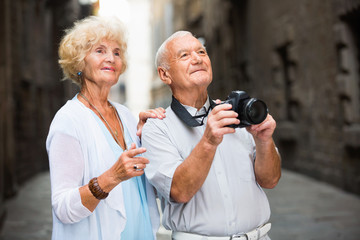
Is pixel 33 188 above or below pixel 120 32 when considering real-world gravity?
below

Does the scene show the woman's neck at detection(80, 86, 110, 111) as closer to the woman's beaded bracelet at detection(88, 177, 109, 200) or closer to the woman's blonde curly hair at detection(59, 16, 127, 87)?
the woman's blonde curly hair at detection(59, 16, 127, 87)

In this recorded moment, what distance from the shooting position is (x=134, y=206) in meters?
2.08

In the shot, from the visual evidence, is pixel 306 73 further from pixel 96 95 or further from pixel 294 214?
pixel 96 95

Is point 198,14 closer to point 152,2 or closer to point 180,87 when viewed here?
point 180,87

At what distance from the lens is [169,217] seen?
1.95 m

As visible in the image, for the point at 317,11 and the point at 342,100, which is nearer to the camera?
the point at 342,100

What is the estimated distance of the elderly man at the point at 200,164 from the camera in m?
1.78

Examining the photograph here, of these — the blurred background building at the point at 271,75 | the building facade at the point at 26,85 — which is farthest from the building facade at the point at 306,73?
the building facade at the point at 26,85

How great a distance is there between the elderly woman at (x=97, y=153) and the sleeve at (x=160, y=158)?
93 millimetres

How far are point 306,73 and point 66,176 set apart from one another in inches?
299

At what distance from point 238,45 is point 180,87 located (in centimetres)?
1191

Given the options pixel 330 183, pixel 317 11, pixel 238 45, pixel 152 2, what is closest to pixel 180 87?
pixel 330 183

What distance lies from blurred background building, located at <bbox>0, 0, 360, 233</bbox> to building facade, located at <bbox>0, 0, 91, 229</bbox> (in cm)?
2

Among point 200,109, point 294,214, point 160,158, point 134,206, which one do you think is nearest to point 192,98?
point 200,109
